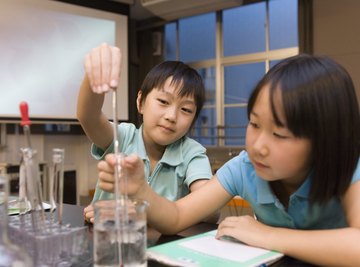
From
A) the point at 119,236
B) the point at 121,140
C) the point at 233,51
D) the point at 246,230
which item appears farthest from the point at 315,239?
the point at 233,51

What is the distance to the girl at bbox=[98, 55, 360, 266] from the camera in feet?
2.01

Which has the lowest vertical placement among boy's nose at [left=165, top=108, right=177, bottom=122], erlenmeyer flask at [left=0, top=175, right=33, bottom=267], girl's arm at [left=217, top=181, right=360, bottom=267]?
girl's arm at [left=217, top=181, right=360, bottom=267]

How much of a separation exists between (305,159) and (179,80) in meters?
0.54

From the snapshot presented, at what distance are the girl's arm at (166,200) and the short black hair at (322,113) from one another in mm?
235

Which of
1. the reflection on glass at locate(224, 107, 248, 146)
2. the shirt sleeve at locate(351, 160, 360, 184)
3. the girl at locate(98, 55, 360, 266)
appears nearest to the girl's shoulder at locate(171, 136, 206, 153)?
the girl at locate(98, 55, 360, 266)

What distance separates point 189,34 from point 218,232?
4.12 m

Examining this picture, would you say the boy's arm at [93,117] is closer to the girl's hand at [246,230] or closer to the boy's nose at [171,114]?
the boy's nose at [171,114]

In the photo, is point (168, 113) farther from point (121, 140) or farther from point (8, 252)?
point (8, 252)

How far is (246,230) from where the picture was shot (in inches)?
26.6

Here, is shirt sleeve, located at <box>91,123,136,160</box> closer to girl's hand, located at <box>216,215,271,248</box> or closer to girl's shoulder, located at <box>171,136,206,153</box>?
girl's shoulder, located at <box>171,136,206,153</box>

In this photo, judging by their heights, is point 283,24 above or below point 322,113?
above

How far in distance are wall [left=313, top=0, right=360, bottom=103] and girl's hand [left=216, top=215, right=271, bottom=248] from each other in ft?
9.68

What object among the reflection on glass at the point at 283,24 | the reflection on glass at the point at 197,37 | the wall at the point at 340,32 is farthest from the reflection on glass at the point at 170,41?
the wall at the point at 340,32

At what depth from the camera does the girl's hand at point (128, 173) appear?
1.91 ft
